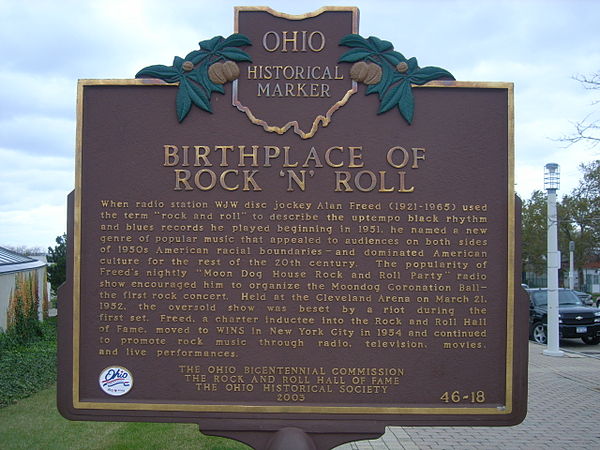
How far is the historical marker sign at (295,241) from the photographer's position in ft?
11.7

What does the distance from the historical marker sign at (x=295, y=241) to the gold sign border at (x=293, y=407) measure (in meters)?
0.01

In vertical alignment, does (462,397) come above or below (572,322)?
above

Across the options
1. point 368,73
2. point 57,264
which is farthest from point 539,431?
point 57,264

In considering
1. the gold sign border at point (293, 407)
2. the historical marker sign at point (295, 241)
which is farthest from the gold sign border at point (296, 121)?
the gold sign border at point (293, 407)

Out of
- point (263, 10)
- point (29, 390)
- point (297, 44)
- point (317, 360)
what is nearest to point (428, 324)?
point (317, 360)

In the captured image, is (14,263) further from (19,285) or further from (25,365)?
(25,365)

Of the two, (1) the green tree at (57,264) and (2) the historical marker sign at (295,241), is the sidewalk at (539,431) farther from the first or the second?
(1) the green tree at (57,264)

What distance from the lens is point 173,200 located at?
3697 mm

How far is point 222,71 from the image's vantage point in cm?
371

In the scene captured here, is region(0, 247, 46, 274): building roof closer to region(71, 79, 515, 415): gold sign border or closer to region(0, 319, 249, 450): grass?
region(0, 319, 249, 450): grass

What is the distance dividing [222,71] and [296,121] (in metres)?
0.64

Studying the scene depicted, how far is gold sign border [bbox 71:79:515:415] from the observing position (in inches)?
139

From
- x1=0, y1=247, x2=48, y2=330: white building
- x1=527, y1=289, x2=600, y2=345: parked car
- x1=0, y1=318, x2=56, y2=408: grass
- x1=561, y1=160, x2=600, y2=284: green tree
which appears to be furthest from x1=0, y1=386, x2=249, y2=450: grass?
x1=561, y1=160, x2=600, y2=284: green tree

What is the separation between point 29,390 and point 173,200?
6.83m
